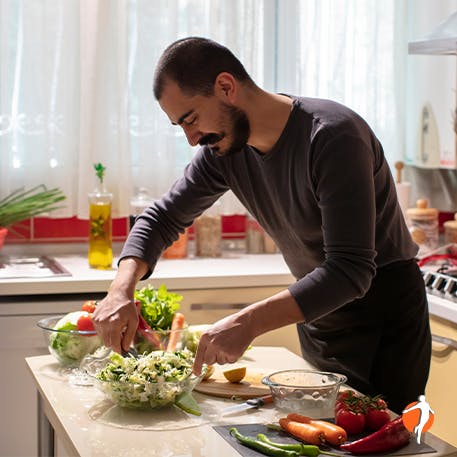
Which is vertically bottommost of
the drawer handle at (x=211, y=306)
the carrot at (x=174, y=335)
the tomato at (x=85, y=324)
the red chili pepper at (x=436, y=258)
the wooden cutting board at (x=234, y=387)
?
the wooden cutting board at (x=234, y=387)

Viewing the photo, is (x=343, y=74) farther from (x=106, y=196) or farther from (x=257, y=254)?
(x=106, y=196)

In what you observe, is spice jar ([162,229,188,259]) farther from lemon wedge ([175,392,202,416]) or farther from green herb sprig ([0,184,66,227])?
lemon wedge ([175,392,202,416])

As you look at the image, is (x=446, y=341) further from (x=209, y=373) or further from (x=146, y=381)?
(x=146, y=381)

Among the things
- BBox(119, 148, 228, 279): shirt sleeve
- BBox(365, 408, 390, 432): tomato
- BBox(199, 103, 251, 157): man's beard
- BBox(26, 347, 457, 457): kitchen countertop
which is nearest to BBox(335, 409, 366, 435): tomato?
BBox(365, 408, 390, 432): tomato

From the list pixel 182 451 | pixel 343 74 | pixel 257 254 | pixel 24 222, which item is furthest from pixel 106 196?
pixel 182 451

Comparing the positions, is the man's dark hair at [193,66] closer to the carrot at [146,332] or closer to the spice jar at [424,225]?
the carrot at [146,332]

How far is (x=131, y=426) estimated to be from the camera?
1808mm

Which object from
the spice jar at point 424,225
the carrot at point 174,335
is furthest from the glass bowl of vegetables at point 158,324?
the spice jar at point 424,225

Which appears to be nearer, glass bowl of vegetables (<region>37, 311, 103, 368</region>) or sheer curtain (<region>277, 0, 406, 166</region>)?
glass bowl of vegetables (<region>37, 311, 103, 368</region>)

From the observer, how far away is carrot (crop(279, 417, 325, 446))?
1682 millimetres

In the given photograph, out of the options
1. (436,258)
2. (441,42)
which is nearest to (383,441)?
(441,42)

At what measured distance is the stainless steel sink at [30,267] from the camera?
3.14 meters

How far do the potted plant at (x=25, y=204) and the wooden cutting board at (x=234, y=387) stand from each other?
56.4 inches

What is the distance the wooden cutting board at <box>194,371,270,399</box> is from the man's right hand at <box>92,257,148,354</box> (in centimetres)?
20
